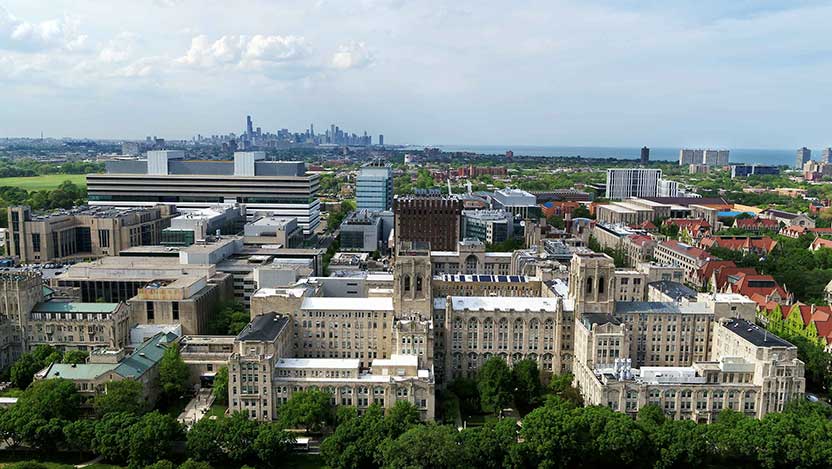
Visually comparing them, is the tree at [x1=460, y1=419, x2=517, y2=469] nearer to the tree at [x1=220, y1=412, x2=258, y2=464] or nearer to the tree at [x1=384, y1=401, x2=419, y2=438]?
the tree at [x1=384, y1=401, x2=419, y2=438]

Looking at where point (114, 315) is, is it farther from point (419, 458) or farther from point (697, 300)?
point (697, 300)

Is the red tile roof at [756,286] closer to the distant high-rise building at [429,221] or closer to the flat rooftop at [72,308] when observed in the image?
the distant high-rise building at [429,221]

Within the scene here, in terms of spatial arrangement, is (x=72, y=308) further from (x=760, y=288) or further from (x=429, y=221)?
(x=760, y=288)

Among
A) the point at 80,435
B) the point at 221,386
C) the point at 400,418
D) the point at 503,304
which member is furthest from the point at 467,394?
the point at 80,435

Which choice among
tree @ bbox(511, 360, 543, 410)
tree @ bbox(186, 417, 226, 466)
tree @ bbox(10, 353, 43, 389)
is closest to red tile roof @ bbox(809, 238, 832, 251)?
tree @ bbox(511, 360, 543, 410)

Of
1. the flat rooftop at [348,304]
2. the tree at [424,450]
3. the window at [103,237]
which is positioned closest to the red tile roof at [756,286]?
the flat rooftop at [348,304]

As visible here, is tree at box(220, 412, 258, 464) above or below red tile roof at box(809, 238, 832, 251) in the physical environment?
below
